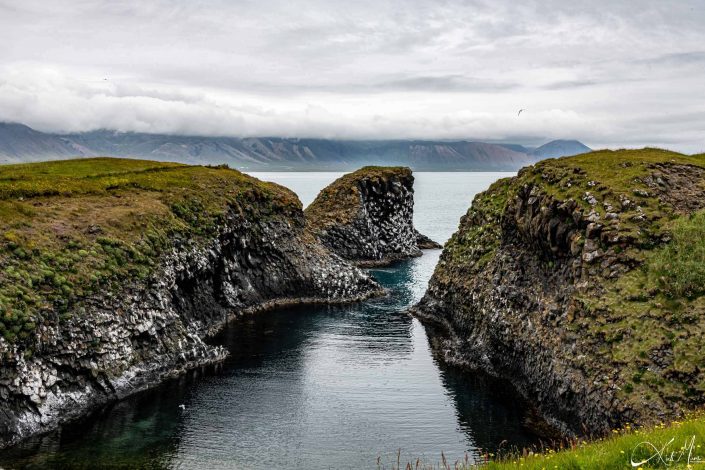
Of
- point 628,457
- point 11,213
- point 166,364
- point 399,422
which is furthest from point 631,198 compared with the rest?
point 11,213

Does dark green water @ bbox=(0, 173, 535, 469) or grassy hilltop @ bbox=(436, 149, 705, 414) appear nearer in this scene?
grassy hilltop @ bbox=(436, 149, 705, 414)

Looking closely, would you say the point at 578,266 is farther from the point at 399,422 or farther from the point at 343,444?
the point at 343,444

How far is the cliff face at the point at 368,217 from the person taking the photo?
13275 cm

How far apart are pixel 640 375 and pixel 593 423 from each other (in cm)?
457

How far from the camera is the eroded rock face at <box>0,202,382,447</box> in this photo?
44.0m

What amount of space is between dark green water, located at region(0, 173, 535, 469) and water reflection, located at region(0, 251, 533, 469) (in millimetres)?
83

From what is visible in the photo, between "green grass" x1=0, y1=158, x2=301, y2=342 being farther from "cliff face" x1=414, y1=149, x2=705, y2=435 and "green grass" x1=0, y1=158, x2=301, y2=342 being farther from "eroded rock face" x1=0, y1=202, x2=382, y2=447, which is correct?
"cliff face" x1=414, y1=149, x2=705, y2=435

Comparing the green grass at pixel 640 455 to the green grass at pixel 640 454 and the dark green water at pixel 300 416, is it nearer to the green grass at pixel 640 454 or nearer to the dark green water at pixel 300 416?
the green grass at pixel 640 454

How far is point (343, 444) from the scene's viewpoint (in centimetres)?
4275

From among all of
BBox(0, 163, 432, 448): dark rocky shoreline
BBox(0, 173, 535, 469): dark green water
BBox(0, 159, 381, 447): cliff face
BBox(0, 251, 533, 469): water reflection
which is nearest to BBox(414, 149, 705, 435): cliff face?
BBox(0, 173, 535, 469): dark green water

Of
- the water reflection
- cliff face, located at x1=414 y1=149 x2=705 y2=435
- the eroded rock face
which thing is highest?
cliff face, located at x1=414 y1=149 x2=705 y2=435

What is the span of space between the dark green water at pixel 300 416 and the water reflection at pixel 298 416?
83 mm

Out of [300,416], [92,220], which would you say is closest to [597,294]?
[300,416]

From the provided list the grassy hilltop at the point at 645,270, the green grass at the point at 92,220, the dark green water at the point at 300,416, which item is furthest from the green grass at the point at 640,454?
the green grass at the point at 92,220
